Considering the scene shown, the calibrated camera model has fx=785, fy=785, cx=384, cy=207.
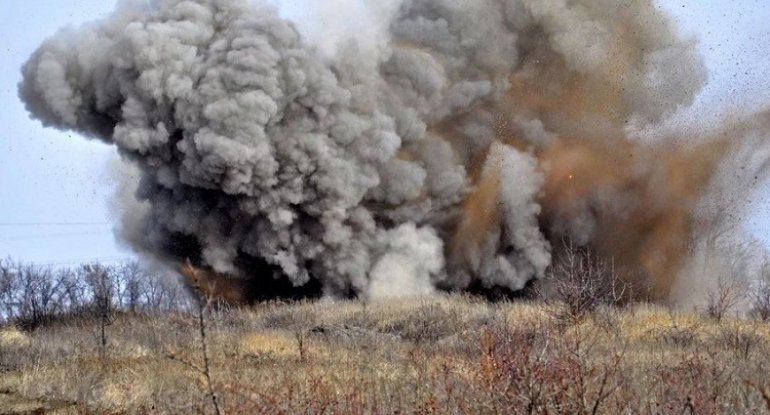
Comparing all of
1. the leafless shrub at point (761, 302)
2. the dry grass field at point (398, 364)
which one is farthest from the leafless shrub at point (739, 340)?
the leafless shrub at point (761, 302)

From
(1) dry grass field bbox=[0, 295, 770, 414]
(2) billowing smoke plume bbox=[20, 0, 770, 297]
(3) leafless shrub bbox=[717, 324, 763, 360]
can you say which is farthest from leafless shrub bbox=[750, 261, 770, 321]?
(2) billowing smoke plume bbox=[20, 0, 770, 297]

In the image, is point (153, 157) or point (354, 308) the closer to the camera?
point (354, 308)

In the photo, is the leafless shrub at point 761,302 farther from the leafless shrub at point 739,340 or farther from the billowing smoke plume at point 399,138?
the billowing smoke plume at point 399,138

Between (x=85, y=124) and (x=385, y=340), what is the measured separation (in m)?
19.0

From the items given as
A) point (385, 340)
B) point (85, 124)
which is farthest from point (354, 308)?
point (85, 124)

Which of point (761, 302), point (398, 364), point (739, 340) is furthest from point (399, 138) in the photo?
point (398, 364)

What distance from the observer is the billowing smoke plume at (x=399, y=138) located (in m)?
31.0

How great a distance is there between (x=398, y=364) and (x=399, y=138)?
1886 cm

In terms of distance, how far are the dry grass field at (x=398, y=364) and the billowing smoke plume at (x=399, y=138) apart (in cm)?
469

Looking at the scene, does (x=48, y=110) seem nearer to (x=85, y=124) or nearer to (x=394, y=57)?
(x=85, y=124)

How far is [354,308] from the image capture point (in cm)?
2788

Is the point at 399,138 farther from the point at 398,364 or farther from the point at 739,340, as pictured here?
the point at 398,364

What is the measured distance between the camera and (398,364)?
596 inches

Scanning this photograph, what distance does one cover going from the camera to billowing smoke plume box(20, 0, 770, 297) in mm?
30984
